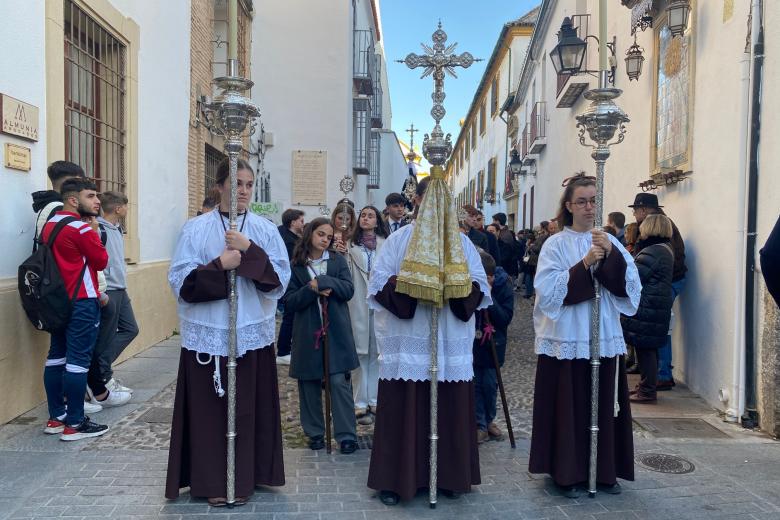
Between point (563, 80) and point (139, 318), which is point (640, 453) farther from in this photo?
point (563, 80)

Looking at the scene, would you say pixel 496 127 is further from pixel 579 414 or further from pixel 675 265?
pixel 579 414

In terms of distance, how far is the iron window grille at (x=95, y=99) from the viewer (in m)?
6.37

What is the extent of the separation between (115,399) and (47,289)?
A: 1410mm

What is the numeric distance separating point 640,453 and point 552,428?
3.89 ft

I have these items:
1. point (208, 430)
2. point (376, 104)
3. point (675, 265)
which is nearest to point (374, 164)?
point (376, 104)

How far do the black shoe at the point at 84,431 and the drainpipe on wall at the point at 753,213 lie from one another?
506 centimetres

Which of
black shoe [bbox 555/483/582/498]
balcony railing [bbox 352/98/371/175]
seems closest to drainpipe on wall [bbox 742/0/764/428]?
black shoe [bbox 555/483/582/498]

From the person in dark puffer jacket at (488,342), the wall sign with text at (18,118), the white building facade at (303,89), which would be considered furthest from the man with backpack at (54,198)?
the white building facade at (303,89)

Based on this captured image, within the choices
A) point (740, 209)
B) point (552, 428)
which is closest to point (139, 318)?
point (552, 428)

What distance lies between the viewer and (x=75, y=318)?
15.3ft

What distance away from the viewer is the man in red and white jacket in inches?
181

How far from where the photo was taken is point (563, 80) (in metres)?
13.1

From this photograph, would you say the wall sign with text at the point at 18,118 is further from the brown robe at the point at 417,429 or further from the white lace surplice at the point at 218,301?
the brown robe at the point at 417,429

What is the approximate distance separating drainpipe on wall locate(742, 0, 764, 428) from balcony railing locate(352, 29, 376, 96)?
492 inches
